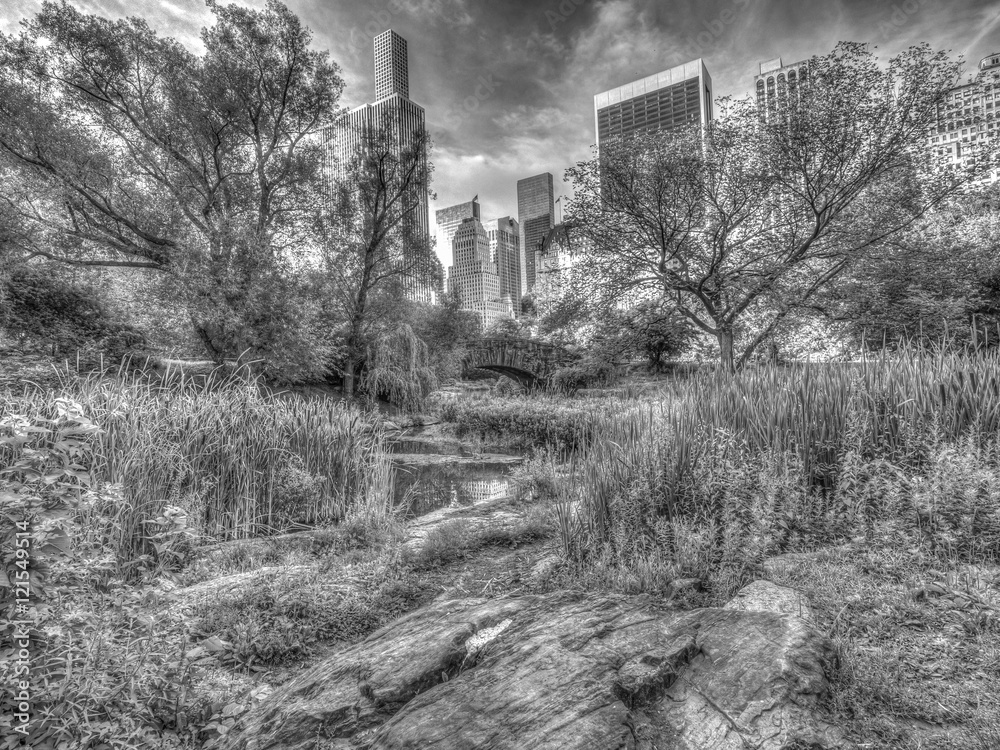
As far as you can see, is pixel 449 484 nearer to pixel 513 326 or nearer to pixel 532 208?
pixel 513 326

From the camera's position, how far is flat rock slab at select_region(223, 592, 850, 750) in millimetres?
1641

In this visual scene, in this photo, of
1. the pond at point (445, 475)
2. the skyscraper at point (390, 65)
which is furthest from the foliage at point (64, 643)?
the skyscraper at point (390, 65)

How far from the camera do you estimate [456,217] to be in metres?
71.9

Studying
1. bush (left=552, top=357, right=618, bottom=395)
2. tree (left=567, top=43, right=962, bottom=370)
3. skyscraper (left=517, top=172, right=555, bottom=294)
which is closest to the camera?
tree (left=567, top=43, right=962, bottom=370)

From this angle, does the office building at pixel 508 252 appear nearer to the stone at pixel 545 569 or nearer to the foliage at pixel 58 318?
the foliage at pixel 58 318

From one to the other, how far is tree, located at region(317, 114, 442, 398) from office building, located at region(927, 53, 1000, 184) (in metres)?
17.7

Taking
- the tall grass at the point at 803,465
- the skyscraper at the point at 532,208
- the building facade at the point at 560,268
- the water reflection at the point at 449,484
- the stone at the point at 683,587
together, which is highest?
the skyscraper at the point at 532,208

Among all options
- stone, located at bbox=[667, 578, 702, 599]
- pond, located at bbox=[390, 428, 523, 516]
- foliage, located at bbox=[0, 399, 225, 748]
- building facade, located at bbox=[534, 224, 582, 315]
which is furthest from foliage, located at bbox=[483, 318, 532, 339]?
foliage, located at bbox=[0, 399, 225, 748]

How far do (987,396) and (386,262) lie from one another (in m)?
19.6

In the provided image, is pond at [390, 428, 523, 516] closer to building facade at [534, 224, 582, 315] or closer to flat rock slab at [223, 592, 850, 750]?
flat rock slab at [223, 592, 850, 750]

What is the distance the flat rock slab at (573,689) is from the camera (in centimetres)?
164

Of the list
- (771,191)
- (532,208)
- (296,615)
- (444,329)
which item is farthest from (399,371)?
(532,208)

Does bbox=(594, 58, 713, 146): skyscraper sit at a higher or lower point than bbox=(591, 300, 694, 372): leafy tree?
higher

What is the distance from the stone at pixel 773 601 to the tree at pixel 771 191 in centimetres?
1079
